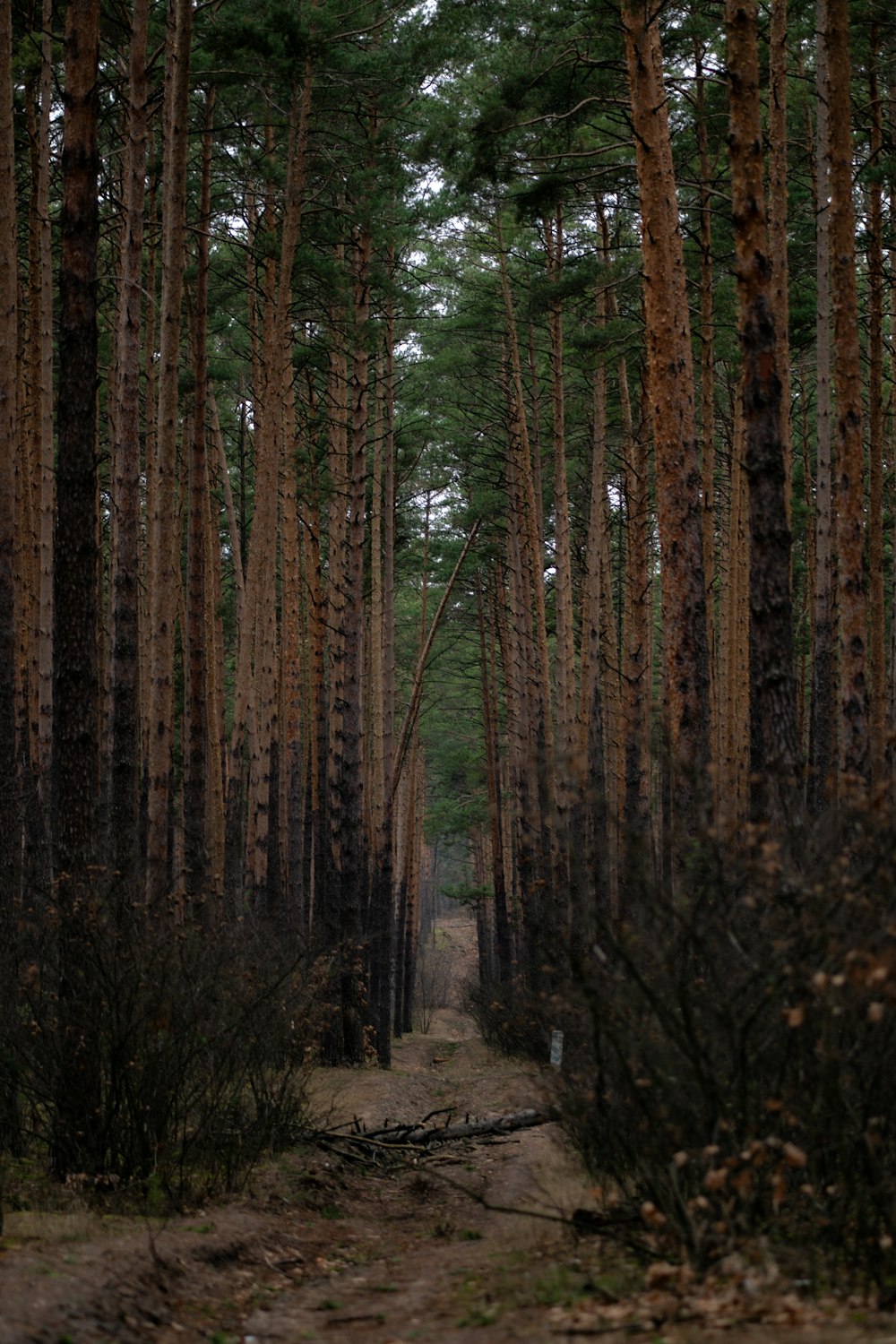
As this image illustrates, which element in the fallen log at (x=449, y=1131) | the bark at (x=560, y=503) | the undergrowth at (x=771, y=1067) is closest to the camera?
the undergrowth at (x=771, y=1067)

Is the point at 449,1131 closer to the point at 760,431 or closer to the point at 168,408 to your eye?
the point at 760,431

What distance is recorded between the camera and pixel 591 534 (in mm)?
20938

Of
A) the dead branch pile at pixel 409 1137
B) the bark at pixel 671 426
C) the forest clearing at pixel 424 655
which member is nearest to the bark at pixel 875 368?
the forest clearing at pixel 424 655

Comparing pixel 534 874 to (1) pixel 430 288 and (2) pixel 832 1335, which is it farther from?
(2) pixel 832 1335

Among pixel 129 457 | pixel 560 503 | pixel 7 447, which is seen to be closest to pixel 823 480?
pixel 560 503

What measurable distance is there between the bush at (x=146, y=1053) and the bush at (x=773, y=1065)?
9.96 ft

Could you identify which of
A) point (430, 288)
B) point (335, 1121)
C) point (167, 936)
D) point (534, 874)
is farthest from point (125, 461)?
point (430, 288)

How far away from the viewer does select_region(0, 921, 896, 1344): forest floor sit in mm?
4238

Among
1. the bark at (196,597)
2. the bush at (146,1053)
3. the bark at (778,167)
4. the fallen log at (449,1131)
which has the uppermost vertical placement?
the bark at (778,167)

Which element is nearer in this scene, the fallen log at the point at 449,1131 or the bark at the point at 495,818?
the fallen log at the point at 449,1131

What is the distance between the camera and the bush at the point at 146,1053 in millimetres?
6957

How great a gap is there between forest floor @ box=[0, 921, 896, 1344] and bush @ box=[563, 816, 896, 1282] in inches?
13.4

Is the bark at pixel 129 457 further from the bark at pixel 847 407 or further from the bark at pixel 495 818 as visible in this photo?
the bark at pixel 495 818

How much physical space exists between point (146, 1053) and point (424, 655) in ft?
48.3
